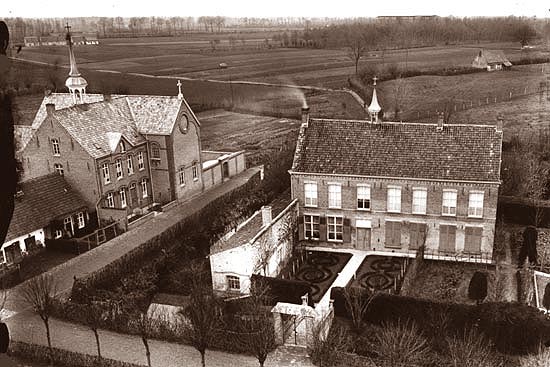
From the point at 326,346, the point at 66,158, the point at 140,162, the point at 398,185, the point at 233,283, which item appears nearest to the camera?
the point at 326,346

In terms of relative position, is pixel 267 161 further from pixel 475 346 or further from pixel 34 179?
pixel 475 346

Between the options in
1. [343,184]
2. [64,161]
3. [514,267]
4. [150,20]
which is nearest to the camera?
[514,267]

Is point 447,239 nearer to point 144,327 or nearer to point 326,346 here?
point 326,346

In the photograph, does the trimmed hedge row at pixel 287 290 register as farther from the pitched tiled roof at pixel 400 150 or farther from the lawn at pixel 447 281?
the pitched tiled roof at pixel 400 150

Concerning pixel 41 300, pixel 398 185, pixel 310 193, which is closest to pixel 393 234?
pixel 398 185

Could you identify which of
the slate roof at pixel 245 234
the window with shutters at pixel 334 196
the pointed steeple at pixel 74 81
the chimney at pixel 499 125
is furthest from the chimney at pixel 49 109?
the chimney at pixel 499 125

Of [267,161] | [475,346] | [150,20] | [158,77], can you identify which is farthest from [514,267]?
[150,20]
